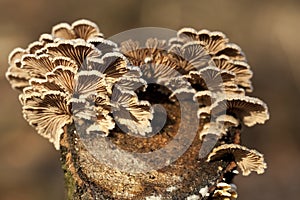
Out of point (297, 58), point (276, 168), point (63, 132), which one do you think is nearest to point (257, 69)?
point (297, 58)

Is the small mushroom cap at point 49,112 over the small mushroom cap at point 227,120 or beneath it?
over

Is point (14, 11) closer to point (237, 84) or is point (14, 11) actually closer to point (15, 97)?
point (15, 97)

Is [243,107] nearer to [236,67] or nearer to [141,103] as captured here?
[236,67]

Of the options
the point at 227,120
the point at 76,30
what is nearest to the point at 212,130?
the point at 227,120

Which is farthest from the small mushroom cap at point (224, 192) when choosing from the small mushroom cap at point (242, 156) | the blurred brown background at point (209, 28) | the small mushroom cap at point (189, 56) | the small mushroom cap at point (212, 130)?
the blurred brown background at point (209, 28)

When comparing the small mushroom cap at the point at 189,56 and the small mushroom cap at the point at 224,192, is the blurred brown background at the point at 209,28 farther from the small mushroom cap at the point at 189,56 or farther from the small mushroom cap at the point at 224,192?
the small mushroom cap at the point at 224,192

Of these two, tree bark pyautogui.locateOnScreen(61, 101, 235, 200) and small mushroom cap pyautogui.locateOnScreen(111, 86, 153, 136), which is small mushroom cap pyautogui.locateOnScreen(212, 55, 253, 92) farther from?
small mushroom cap pyautogui.locateOnScreen(111, 86, 153, 136)

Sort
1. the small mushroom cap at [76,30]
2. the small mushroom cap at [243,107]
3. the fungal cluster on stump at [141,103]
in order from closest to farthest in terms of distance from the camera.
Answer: the fungal cluster on stump at [141,103], the small mushroom cap at [243,107], the small mushroom cap at [76,30]
